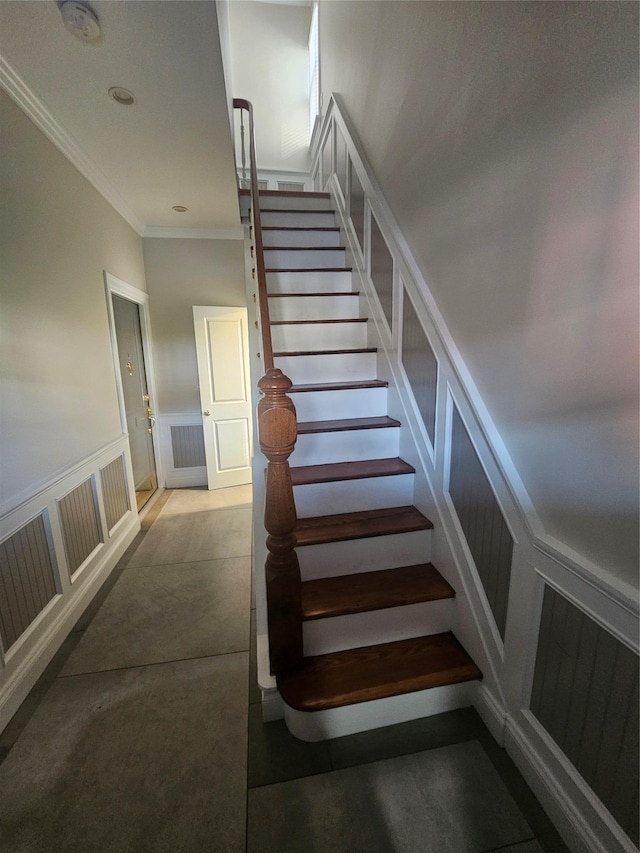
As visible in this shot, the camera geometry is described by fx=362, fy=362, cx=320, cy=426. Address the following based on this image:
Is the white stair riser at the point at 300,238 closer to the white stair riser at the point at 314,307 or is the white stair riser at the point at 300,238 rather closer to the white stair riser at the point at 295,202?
the white stair riser at the point at 295,202

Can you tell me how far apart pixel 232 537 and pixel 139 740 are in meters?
1.57

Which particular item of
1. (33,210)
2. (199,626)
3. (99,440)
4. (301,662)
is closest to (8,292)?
(33,210)

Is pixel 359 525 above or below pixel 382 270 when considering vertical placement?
below

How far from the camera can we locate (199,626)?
76.6 inches

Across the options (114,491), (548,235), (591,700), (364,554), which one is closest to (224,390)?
(114,491)

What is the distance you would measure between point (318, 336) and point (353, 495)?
1.13 m

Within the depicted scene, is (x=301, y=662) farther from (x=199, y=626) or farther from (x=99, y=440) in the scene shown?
(x=99, y=440)

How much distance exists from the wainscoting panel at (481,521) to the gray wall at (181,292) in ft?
10.4

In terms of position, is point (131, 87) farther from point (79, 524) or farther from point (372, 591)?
point (372, 591)

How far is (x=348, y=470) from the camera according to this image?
5.92ft

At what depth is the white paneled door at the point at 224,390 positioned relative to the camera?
3.69m

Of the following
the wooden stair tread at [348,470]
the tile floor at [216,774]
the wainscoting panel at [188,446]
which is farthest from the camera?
the wainscoting panel at [188,446]

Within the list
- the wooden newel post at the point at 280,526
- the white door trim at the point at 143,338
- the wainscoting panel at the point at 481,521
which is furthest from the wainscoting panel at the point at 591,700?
the white door trim at the point at 143,338

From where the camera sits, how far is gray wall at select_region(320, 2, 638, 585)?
78 cm
